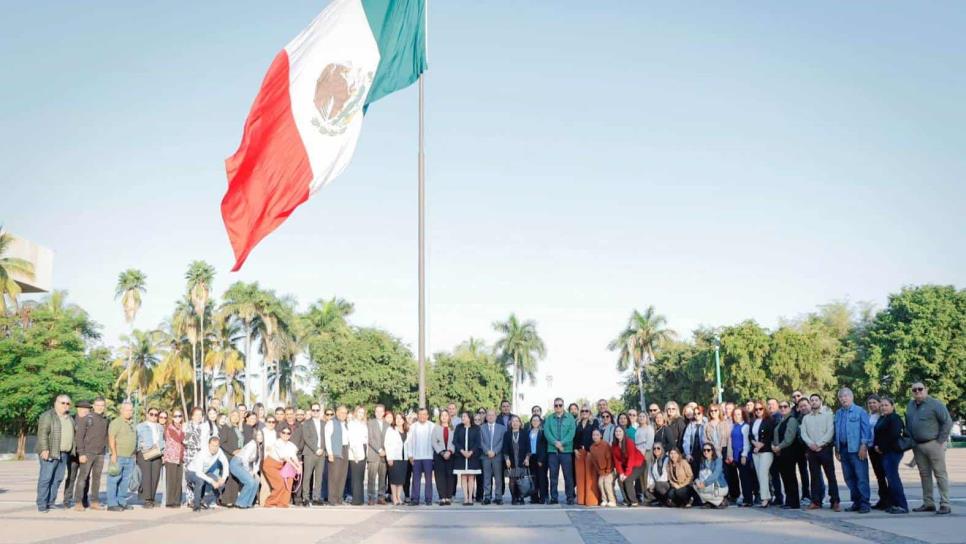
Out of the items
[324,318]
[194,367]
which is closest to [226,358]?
[194,367]

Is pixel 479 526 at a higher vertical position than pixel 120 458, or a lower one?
lower

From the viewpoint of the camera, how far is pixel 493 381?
197ft

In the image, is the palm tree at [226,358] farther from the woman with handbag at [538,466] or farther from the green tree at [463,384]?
the woman with handbag at [538,466]

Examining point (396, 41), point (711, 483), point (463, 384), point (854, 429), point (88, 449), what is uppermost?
point (396, 41)

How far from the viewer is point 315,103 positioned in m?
13.8

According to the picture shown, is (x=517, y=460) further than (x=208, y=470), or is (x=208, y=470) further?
(x=517, y=460)

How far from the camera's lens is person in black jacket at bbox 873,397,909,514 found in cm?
1245

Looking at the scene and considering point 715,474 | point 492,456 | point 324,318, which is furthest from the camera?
point 324,318

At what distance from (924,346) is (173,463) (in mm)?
46106

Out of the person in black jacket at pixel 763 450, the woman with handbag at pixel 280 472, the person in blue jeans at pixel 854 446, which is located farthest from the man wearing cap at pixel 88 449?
the person in blue jeans at pixel 854 446

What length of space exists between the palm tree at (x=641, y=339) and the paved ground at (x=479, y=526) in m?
62.5

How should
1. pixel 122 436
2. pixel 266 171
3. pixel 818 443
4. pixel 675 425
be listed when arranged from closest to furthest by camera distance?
pixel 266 171 → pixel 818 443 → pixel 122 436 → pixel 675 425

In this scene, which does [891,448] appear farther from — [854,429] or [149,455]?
[149,455]

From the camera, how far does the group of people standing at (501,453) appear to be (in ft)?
43.4
